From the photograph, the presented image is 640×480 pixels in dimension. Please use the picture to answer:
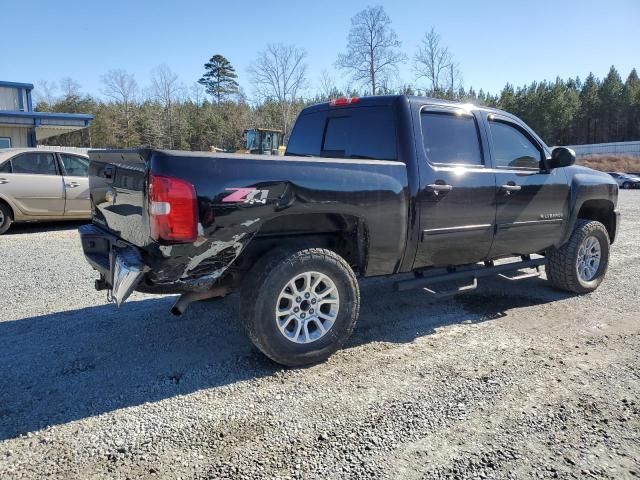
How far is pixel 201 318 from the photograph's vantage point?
460 centimetres

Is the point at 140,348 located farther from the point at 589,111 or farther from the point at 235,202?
the point at 589,111

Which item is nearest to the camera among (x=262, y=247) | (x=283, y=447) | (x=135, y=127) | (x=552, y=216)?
(x=283, y=447)

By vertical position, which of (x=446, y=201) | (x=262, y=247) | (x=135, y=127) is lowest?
(x=262, y=247)

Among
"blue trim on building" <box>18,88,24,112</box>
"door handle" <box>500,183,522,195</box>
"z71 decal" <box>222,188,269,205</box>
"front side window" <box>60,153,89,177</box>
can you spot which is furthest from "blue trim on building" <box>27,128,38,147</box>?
"door handle" <box>500,183,522,195</box>

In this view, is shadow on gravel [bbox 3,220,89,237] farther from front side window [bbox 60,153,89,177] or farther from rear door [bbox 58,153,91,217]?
front side window [bbox 60,153,89,177]

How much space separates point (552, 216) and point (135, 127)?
5570cm

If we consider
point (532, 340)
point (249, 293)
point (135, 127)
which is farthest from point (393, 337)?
point (135, 127)

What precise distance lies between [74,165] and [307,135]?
675cm

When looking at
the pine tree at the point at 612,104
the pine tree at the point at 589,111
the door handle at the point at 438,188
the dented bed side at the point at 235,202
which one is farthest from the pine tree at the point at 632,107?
the dented bed side at the point at 235,202

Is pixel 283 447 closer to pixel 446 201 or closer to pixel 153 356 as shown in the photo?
pixel 153 356

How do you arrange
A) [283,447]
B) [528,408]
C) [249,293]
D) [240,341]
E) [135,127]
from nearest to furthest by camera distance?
[283,447], [528,408], [249,293], [240,341], [135,127]

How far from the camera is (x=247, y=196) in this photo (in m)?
3.20

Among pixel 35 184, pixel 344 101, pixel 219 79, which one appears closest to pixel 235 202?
pixel 344 101

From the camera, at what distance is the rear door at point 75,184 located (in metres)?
9.50
